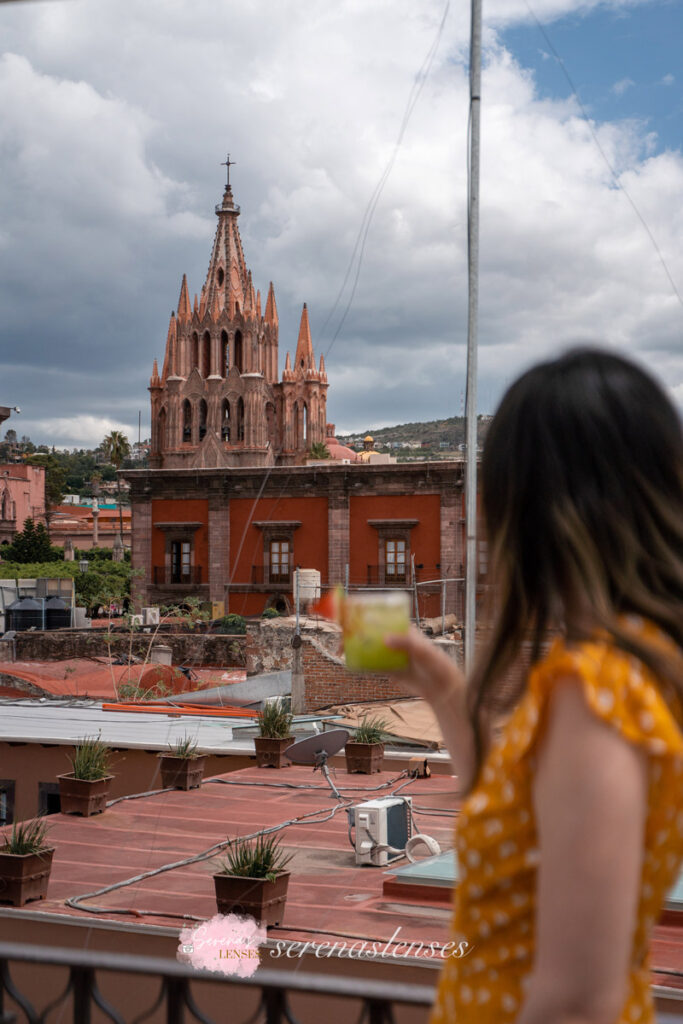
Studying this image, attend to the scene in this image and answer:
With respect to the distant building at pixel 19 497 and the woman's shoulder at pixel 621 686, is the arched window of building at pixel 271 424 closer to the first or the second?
the distant building at pixel 19 497

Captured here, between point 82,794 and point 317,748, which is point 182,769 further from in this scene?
point 317,748

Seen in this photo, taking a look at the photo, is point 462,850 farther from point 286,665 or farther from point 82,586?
point 82,586

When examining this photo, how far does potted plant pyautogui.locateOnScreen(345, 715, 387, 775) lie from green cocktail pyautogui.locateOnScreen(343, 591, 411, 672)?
1119cm

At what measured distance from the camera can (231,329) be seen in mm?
70125

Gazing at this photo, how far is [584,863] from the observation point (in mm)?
942

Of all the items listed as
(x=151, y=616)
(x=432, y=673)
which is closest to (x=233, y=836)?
(x=432, y=673)

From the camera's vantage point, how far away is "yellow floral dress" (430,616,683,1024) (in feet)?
3.23

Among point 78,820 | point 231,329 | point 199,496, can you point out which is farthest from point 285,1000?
point 231,329

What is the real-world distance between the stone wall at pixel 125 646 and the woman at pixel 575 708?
2923 centimetres

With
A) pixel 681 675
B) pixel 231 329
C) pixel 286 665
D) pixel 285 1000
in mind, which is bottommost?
pixel 286 665

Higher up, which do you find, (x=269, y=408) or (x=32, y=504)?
(x=269, y=408)

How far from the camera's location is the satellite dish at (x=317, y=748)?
456 inches

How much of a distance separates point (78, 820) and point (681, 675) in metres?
9.88

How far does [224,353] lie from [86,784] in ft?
206
